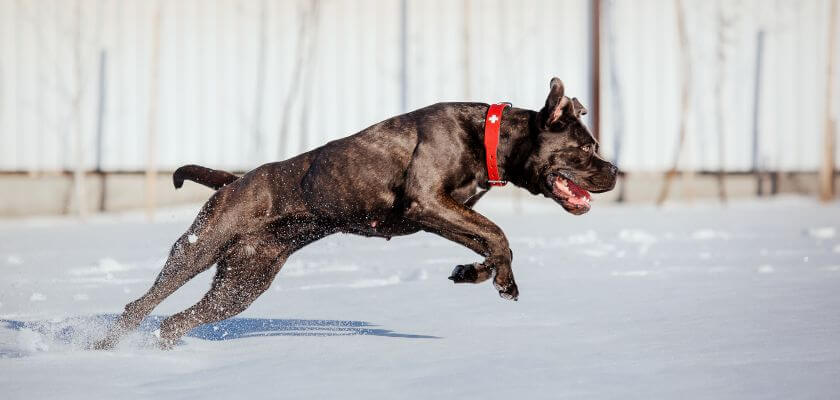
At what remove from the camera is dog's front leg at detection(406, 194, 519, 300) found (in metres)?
4.18

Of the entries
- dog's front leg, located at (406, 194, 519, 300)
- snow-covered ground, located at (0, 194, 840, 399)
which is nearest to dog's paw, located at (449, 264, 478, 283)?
dog's front leg, located at (406, 194, 519, 300)

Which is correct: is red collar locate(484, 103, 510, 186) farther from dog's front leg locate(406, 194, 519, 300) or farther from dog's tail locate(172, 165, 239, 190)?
dog's tail locate(172, 165, 239, 190)

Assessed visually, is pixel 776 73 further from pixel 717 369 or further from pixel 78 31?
pixel 717 369

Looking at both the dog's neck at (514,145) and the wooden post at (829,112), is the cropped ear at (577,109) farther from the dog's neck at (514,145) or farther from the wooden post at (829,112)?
→ the wooden post at (829,112)

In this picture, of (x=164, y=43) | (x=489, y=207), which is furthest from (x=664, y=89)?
(x=164, y=43)

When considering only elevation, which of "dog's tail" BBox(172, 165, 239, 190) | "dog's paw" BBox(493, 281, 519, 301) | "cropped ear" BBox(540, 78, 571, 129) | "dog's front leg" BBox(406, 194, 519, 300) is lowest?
"dog's paw" BBox(493, 281, 519, 301)

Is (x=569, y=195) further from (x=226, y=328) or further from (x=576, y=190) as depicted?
(x=226, y=328)

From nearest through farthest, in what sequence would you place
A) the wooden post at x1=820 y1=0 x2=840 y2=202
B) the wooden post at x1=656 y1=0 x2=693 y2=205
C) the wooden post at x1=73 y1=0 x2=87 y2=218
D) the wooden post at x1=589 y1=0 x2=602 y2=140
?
the wooden post at x1=73 y1=0 x2=87 y2=218, the wooden post at x1=589 y1=0 x2=602 y2=140, the wooden post at x1=656 y1=0 x2=693 y2=205, the wooden post at x1=820 y1=0 x2=840 y2=202

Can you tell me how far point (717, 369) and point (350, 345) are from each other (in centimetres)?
A: 143

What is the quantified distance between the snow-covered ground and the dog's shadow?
14 mm

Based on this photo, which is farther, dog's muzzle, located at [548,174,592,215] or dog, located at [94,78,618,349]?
dog's muzzle, located at [548,174,592,215]

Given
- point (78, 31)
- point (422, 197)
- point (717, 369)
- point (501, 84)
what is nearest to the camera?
point (717, 369)

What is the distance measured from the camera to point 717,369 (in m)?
3.53

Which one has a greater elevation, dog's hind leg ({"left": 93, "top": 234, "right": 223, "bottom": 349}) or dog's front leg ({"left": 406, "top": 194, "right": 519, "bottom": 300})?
dog's front leg ({"left": 406, "top": 194, "right": 519, "bottom": 300})
